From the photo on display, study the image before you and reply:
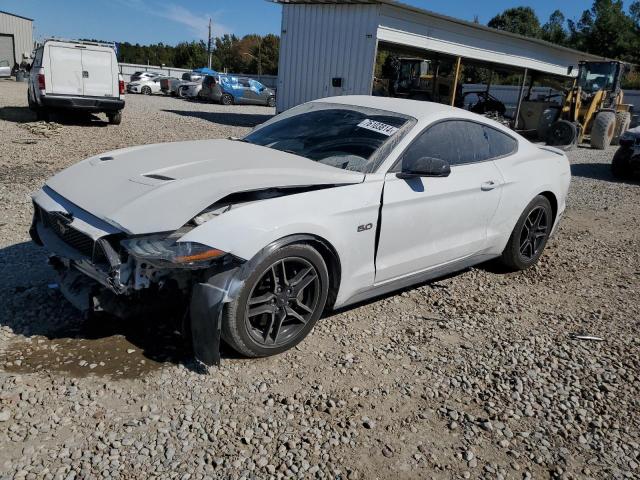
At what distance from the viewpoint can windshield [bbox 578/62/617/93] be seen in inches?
658

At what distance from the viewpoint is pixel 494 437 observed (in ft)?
8.92

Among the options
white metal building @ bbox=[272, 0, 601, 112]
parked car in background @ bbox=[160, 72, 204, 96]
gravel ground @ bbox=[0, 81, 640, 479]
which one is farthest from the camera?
parked car in background @ bbox=[160, 72, 204, 96]

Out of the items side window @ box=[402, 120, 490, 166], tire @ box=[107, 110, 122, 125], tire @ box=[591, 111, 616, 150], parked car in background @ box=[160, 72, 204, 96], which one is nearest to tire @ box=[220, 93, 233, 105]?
parked car in background @ box=[160, 72, 204, 96]

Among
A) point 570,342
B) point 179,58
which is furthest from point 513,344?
point 179,58

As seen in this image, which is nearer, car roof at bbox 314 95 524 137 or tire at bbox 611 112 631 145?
car roof at bbox 314 95 524 137

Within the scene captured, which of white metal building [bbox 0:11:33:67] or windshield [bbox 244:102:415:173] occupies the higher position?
white metal building [bbox 0:11:33:67]

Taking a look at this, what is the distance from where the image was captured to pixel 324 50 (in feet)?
51.1

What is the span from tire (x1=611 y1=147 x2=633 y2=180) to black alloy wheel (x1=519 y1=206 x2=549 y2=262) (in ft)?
25.6

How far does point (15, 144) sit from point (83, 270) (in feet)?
27.6

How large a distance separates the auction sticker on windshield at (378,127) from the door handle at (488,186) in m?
Answer: 0.93

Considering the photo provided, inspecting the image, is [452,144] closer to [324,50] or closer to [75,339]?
[75,339]

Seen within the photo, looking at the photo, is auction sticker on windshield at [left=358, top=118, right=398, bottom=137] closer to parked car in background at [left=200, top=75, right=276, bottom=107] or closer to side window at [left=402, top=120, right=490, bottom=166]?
side window at [left=402, top=120, right=490, bottom=166]

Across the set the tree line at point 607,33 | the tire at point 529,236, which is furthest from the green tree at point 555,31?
the tire at point 529,236

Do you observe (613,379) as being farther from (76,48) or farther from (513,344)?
(76,48)
